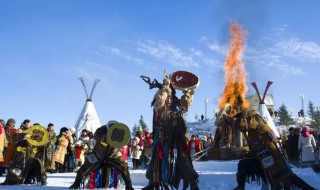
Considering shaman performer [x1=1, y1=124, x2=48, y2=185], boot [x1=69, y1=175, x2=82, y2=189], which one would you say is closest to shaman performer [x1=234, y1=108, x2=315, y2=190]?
boot [x1=69, y1=175, x2=82, y2=189]

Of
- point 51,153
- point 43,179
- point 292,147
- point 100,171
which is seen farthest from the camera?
point 292,147

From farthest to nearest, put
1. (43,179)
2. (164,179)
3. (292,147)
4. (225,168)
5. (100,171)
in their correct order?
(292,147), (225,168), (43,179), (100,171), (164,179)

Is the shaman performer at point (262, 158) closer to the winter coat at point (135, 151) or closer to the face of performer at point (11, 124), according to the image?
the face of performer at point (11, 124)

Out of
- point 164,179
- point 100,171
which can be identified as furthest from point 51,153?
point 164,179

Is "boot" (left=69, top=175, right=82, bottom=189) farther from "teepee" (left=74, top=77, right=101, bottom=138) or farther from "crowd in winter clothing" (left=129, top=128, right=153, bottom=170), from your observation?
"teepee" (left=74, top=77, right=101, bottom=138)

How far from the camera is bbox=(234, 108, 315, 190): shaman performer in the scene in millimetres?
5672

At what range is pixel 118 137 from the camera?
6.88 meters

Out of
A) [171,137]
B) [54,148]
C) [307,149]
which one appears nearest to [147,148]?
[54,148]

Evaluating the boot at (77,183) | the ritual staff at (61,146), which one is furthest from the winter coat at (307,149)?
the boot at (77,183)

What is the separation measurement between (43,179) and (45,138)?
3.13 ft

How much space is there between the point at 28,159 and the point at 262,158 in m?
5.22

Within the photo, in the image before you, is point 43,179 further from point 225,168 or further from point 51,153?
point 225,168

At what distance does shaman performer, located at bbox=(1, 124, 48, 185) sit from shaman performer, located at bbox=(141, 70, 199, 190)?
10.2 feet

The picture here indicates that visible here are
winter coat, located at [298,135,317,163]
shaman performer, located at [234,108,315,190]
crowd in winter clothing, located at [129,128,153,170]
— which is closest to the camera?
shaman performer, located at [234,108,315,190]
